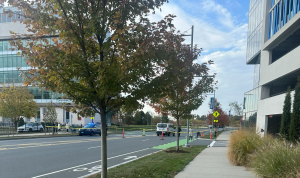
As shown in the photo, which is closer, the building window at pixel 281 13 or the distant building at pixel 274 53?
the building window at pixel 281 13

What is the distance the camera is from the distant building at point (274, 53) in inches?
709

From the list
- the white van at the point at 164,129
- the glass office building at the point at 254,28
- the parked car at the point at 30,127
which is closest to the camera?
the glass office building at the point at 254,28

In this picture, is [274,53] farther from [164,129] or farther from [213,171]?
[213,171]

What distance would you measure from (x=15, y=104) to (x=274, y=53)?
29.2m

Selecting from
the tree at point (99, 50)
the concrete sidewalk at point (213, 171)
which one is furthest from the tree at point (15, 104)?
the tree at point (99, 50)

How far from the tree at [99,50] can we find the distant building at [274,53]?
461 inches

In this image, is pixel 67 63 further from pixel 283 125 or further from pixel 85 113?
pixel 283 125

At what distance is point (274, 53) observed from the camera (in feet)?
77.7

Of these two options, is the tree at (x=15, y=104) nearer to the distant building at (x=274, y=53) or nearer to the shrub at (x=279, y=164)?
the distant building at (x=274, y=53)

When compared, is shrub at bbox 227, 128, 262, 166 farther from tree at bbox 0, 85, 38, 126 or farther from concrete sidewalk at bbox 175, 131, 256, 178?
tree at bbox 0, 85, 38, 126

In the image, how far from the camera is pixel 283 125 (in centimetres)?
1516

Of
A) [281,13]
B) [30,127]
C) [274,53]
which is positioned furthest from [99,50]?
[30,127]

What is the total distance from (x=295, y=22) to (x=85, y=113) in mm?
16694

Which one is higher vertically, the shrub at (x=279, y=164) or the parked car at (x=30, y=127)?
the shrub at (x=279, y=164)
